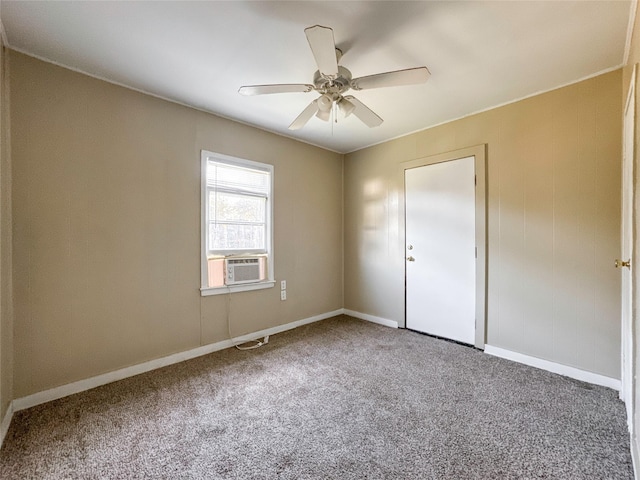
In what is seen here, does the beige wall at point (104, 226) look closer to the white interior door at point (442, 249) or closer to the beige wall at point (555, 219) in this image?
the white interior door at point (442, 249)

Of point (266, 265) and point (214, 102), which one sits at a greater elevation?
point (214, 102)

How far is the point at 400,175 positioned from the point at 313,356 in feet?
7.67

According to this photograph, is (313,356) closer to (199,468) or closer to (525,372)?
(199,468)

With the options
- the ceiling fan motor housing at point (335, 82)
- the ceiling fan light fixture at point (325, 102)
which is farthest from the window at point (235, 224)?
the ceiling fan motor housing at point (335, 82)

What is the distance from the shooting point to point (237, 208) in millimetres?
3104

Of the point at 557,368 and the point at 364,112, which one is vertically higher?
the point at 364,112

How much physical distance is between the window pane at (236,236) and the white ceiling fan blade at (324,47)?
1.88 m

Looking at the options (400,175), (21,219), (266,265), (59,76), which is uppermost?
(59,76)

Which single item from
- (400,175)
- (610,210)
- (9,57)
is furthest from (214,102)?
(610,210)

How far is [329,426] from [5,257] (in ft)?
7.41

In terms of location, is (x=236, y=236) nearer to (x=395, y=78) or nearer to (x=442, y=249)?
(x=395, y=78)

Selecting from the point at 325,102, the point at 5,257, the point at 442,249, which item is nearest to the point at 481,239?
the point at 442,249

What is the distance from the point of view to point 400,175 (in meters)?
3.54

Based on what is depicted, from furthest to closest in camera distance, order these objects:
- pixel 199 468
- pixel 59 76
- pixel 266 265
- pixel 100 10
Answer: pixel 266 265
pixel 59 76
pixel 100 10
pixel 199 468
